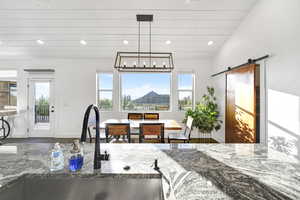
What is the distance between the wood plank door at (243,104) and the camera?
10.8 feet

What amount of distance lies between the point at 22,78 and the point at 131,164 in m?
6.19

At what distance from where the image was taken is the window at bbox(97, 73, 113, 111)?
5.66 m

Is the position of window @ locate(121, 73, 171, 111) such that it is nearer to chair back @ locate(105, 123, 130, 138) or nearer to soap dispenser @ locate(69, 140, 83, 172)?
chair back @ locate(105, 123, 130, 138)

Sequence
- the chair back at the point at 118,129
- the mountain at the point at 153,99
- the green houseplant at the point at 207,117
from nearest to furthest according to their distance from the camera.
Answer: the chair back at the point at 118,129
the green houseplant at the point at 207,117
the mountain at the point at 153,99

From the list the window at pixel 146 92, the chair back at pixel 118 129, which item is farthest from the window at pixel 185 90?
the chair back at pixel 118 129

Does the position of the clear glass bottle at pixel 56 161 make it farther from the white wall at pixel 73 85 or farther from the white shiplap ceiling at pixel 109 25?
the white wall at pixel 73 85

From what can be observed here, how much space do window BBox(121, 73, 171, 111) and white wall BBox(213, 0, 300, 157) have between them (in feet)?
9.18

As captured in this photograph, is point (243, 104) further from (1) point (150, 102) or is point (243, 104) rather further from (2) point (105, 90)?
(2) point (105, 90)

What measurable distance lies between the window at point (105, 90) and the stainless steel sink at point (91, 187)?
483cm

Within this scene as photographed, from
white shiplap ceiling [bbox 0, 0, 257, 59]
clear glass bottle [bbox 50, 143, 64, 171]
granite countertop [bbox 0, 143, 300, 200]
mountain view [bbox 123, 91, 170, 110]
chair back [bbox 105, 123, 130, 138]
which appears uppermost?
white shiplap ceiling [bbox 0, 0, 257, 59]

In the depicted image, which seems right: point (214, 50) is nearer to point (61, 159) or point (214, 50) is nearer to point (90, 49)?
point (90, 49)

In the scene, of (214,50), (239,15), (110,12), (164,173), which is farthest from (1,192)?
(214,50)

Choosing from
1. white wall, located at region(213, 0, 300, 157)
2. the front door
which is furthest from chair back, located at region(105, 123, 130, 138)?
the front door

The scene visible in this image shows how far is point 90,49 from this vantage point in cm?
504
